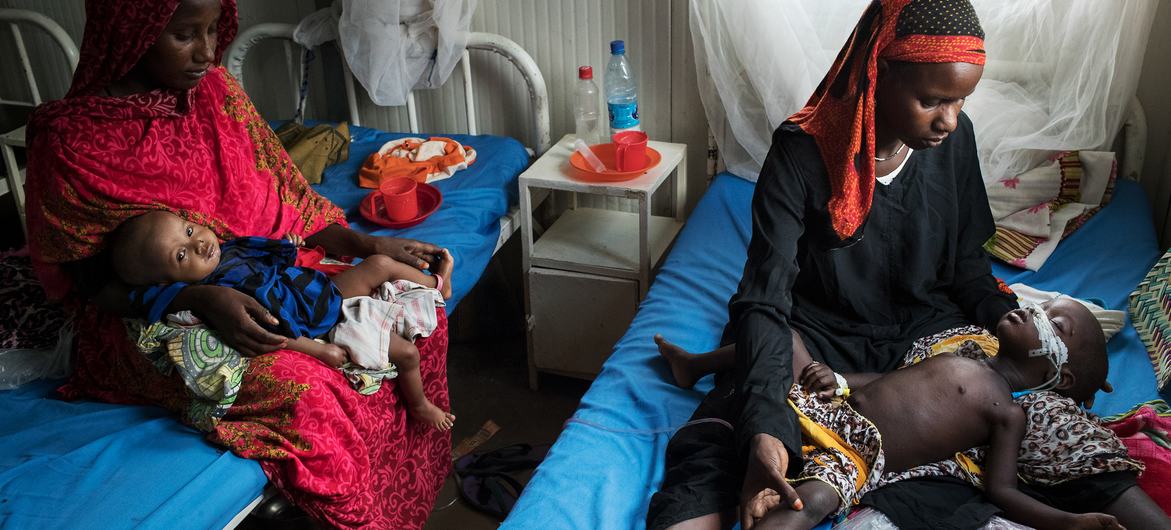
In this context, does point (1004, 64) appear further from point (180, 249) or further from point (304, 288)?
point (180, 249)

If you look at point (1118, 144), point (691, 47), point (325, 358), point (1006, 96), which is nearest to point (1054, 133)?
point (1006, 96)

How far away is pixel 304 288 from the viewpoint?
74.8 inches

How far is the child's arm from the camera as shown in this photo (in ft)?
4.59

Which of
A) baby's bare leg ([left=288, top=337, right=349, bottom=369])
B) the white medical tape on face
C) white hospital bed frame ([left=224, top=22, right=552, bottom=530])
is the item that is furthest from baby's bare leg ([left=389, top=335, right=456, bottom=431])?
the white medical tape on face

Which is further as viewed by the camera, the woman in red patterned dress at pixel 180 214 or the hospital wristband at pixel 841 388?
the woman in red patterned dress at pixel 180 214

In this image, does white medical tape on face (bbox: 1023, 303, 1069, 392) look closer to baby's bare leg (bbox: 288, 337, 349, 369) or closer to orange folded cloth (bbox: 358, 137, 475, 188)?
baby's bare leg (bbox: 288, 337, 349, 369)

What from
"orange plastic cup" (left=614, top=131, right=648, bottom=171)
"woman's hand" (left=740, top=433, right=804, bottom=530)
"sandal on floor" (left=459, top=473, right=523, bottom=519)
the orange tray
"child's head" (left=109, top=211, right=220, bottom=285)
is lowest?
"sandal on floor" (left=459, top=473, right=523, bottom=519)

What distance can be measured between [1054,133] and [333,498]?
1955 mm

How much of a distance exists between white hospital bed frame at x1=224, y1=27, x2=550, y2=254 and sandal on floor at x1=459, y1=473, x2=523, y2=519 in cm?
66

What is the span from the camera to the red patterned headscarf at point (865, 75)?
1.55 meters

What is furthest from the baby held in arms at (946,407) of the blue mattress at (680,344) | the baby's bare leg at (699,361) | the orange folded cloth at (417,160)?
the orange folded cloth at (417,160)

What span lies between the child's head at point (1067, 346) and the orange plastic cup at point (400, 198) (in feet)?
5.16

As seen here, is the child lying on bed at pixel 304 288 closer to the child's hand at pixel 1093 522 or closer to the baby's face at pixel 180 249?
the baby's face at pixel 180 249

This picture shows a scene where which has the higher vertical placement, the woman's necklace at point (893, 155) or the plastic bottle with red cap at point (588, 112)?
the woman's necklace at point (893, 155)
